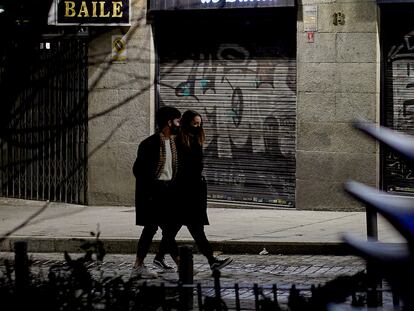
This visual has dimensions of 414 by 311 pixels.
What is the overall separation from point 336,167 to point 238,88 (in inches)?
77.5

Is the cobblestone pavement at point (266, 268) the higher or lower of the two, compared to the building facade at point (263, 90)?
lower

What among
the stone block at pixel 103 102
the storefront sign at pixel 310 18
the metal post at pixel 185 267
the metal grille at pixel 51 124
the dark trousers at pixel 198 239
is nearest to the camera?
the metal post at pixel 185 267

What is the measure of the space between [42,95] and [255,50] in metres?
3.51

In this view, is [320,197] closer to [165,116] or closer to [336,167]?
[336,167]

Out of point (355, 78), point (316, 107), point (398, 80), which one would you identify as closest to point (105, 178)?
point (316, 107)

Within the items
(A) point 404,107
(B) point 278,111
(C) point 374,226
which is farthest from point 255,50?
(C) point 374,226

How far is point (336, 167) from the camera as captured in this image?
15.1 m

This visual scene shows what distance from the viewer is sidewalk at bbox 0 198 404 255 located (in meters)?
12.1

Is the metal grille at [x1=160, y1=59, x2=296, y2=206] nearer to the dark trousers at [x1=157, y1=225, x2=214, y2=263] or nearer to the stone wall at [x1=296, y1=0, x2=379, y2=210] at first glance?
the stone wall at [x1=296, y1=0, x2=379, y2=210]

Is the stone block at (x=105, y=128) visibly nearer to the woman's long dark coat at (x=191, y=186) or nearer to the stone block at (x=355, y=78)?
the stone block at (x=355, y=78)

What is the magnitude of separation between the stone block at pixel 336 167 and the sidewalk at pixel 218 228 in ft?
1.65

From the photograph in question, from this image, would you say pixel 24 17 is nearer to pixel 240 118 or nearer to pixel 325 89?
pixel 240 118

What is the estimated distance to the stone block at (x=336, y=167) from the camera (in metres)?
14.9

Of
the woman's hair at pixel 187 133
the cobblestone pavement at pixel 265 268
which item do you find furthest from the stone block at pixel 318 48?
the woman's hair at pixel 187 133
